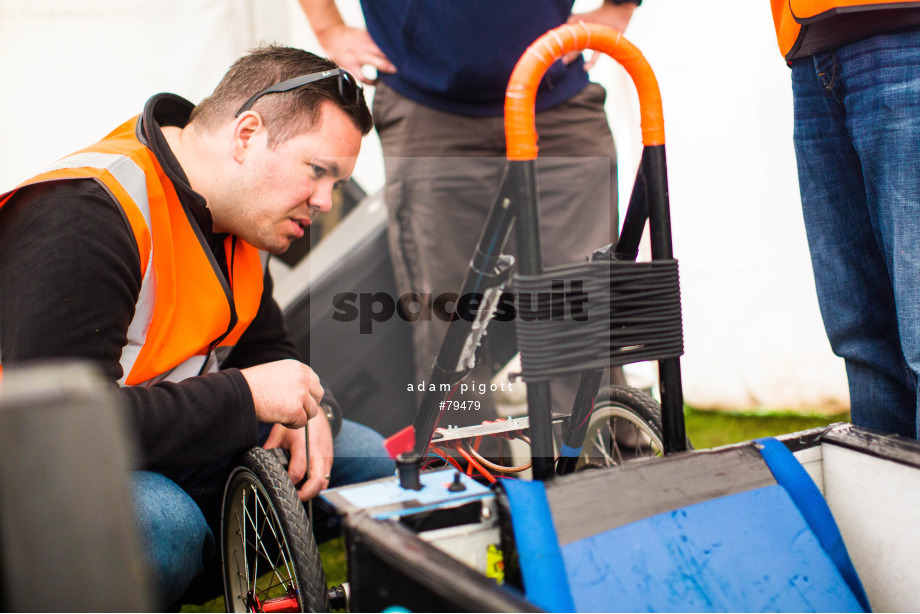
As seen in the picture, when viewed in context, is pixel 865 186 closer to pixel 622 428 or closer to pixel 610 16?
pixel 622 428

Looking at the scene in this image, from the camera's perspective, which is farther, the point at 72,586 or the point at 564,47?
the point at 564,47

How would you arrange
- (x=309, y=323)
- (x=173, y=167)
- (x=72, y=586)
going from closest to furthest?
(x=72, y=586) → (x=173, y=167) → (x=309, y=323)

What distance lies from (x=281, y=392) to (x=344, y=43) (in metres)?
0.99

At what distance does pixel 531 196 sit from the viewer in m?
0.74

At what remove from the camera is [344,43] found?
1635 millimetres

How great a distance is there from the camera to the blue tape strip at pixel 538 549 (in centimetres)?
62

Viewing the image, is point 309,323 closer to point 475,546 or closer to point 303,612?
point 303,612

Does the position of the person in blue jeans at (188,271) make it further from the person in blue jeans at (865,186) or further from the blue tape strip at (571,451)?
the person in blue jeans at (865,186)

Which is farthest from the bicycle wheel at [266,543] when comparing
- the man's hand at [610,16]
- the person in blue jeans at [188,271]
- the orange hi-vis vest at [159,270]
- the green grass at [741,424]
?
the green grass at [741,424]

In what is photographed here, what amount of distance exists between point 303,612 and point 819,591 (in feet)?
1.90

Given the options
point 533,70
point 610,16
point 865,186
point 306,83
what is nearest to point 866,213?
point 865,186

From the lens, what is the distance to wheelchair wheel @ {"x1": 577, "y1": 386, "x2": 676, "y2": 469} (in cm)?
110

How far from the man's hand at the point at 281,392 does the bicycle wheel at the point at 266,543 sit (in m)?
0.06

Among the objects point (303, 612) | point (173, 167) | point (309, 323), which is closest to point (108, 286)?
point (173, 167)
